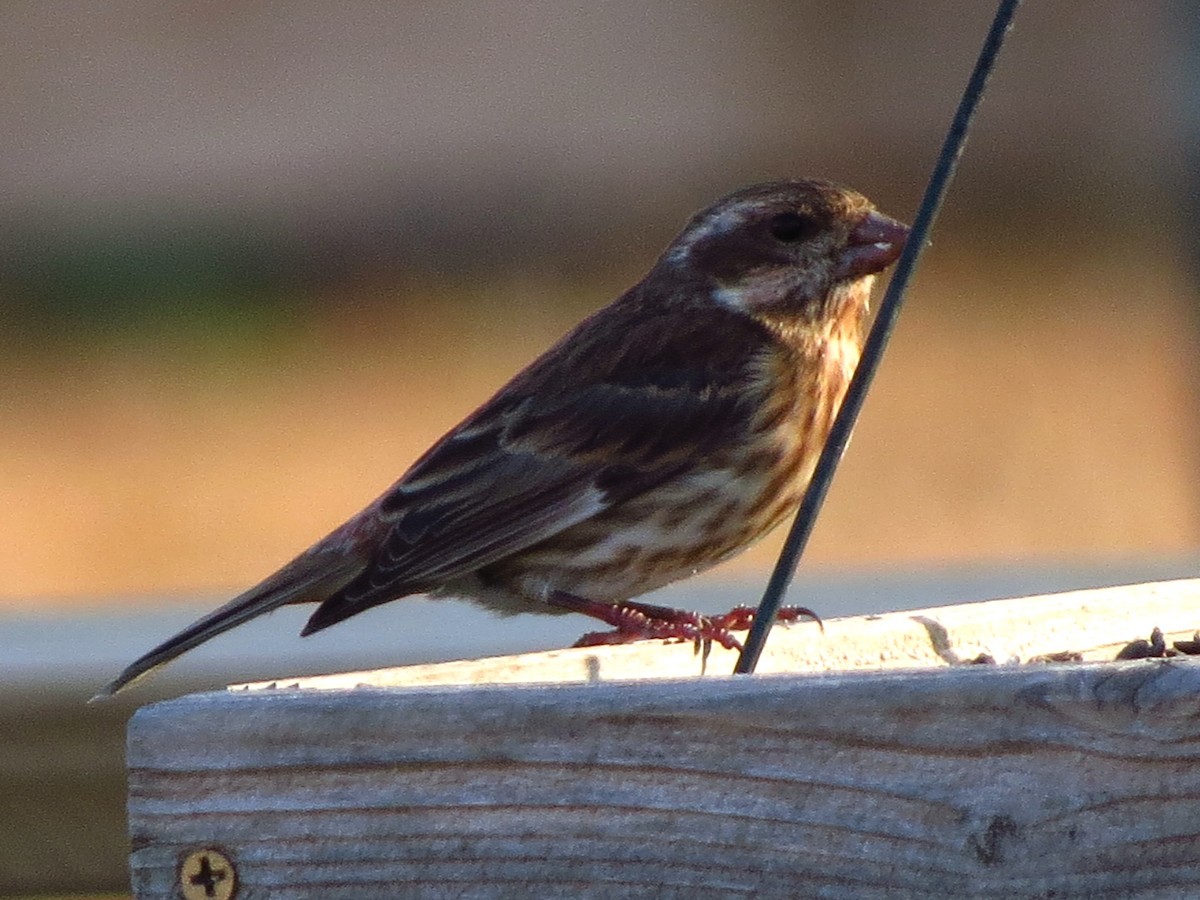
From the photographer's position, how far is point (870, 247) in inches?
231

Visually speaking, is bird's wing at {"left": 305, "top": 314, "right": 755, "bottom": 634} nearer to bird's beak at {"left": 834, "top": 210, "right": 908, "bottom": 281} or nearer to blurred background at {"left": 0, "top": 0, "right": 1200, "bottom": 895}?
bird's beak at {"left": 834, "top": 210, "right": 908, "bottom": 281}

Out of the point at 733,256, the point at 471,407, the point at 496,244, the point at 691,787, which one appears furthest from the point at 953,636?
the point at 496,244

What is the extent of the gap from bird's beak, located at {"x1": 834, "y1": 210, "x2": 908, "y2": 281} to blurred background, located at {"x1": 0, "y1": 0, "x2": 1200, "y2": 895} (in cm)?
187

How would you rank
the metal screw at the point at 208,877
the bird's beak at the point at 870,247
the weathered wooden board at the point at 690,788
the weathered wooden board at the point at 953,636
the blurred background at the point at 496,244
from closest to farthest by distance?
1. the weathered wooden board at the point at 690,788
2. the metal screw at the point at 208,877
3. the weathered wooden board at the point at 953,636
4. the bird's beak at the point at 870,247
5. the blurred background at the point at 496,244

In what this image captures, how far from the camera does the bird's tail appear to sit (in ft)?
16.3

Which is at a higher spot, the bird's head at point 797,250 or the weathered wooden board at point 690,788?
the bird's head at point 797,250

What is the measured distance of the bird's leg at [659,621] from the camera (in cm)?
506

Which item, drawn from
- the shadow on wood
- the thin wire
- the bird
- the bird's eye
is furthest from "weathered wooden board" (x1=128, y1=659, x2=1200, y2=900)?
the bird's eye

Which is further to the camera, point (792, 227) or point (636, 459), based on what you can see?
point (792, 227)

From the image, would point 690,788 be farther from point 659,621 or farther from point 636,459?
point 636,459

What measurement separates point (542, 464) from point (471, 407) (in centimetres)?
→ 1091

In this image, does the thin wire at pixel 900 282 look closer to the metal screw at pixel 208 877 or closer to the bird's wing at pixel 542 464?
the metal screw at pixel 208 877

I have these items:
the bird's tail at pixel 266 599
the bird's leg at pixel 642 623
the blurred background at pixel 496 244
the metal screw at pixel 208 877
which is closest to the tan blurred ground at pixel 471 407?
the blurred background at pixel 496 244

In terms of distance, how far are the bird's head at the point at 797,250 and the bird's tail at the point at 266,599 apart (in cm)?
120
